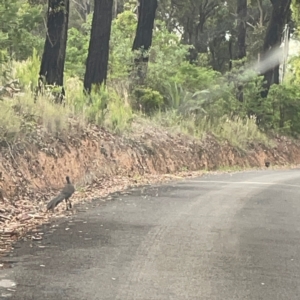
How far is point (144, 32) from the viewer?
89.6ft

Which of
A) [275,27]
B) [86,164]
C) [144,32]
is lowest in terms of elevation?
[86,164]

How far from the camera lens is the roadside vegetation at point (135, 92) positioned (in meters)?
15.9

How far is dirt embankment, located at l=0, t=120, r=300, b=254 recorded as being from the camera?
11609 mm

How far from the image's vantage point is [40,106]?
15.7 metres

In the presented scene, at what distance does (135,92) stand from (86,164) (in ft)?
29.7

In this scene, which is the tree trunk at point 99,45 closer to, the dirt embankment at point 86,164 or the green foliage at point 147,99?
the dirt embankment at point 86,164

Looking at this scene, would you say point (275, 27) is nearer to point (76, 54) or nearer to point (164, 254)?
point (76, 54)

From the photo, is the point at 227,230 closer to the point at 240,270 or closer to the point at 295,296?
the point at 240,270

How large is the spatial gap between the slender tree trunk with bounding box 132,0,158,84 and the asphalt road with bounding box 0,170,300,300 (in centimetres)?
1402

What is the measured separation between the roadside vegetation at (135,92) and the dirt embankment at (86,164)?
0.40 m

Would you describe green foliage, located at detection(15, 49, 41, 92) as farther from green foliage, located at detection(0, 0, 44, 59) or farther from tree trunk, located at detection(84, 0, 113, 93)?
tree trunk, located at detection(84, 0, 113, 93)

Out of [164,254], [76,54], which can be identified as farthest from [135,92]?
[164,254]

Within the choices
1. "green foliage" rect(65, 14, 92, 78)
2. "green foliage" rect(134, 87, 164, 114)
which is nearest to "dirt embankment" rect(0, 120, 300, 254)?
"green foliage" rect(134, 87, 164, 114)

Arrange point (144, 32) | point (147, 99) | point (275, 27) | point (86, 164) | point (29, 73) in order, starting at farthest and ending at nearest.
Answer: point (275, 27), point (144, 32), point (147, 99), point (29, 73), point (86, 164)
